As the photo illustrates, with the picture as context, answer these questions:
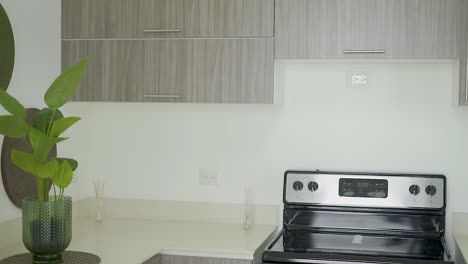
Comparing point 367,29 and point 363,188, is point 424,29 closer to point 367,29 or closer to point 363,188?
point 367,29

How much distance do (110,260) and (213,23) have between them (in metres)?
1.23

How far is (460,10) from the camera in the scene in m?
2.91

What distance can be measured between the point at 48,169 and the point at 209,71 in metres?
1.03

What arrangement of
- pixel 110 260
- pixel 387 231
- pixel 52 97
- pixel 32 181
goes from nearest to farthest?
pixel 52 97 < pixel 110 260 < pixel 32 181 < pixel 387 231

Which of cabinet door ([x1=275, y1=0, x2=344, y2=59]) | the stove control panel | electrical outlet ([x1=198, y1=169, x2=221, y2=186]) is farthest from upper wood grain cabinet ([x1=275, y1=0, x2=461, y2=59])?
electrical outlet ([x1=198, y1=169, x2=221, y2=186])

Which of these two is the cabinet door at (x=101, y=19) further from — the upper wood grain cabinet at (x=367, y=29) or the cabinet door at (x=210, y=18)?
the upper wood grain cabinet at (x=367, y=29)

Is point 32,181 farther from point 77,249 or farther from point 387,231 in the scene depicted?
point 387,231

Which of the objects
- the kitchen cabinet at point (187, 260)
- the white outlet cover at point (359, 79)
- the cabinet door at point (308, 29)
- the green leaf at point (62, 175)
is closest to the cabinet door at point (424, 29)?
the cabinet door at point (308, 29)

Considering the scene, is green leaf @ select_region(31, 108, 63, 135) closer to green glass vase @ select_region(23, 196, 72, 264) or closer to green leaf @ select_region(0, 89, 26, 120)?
green leaf @ select_region(0, 89, 26, 120)

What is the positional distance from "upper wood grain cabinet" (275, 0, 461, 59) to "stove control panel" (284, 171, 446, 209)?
622 mm

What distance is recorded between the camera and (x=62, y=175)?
2.43 meters

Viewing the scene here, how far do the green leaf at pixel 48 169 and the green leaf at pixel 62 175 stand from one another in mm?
28

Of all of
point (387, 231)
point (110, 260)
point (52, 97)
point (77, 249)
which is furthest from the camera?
point (387, 231)

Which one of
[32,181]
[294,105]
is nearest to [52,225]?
[32,181]
